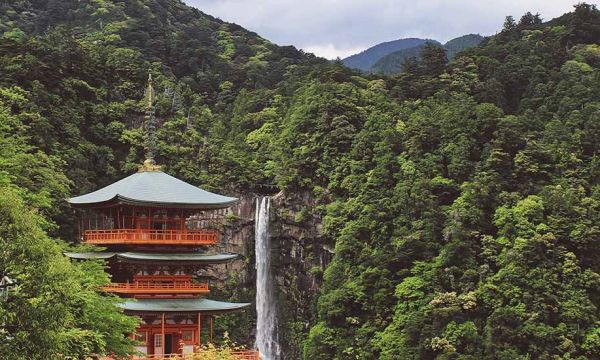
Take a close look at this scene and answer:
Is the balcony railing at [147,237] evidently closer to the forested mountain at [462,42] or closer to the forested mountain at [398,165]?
the forested mountain at [398,165]

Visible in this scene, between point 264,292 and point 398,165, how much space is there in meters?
10.5

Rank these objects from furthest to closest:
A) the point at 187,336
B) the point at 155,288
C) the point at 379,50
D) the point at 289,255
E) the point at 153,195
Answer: the point at 379,50 < the point at 289,255 < the point at 153,195 < the point at 187,336 < the point at 155,288

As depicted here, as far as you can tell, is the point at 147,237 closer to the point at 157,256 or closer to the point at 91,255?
the point at 157,256

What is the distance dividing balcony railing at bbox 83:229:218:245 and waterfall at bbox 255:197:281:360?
17988 millimetres

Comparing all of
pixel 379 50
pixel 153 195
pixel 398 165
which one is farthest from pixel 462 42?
pixel 153 195

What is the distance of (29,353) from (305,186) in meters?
39.4

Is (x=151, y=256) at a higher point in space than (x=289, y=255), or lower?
higher

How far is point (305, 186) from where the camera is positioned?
54531 mm

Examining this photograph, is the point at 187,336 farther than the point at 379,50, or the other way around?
the point at 379,50

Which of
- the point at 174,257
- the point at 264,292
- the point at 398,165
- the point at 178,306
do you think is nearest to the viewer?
the point at 178,306

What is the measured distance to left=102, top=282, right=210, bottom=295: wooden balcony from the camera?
3275cm

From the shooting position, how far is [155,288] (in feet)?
109

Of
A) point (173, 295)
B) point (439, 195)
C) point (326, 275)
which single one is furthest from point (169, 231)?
point (439, 195)

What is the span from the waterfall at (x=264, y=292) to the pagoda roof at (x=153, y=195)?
696 inches
